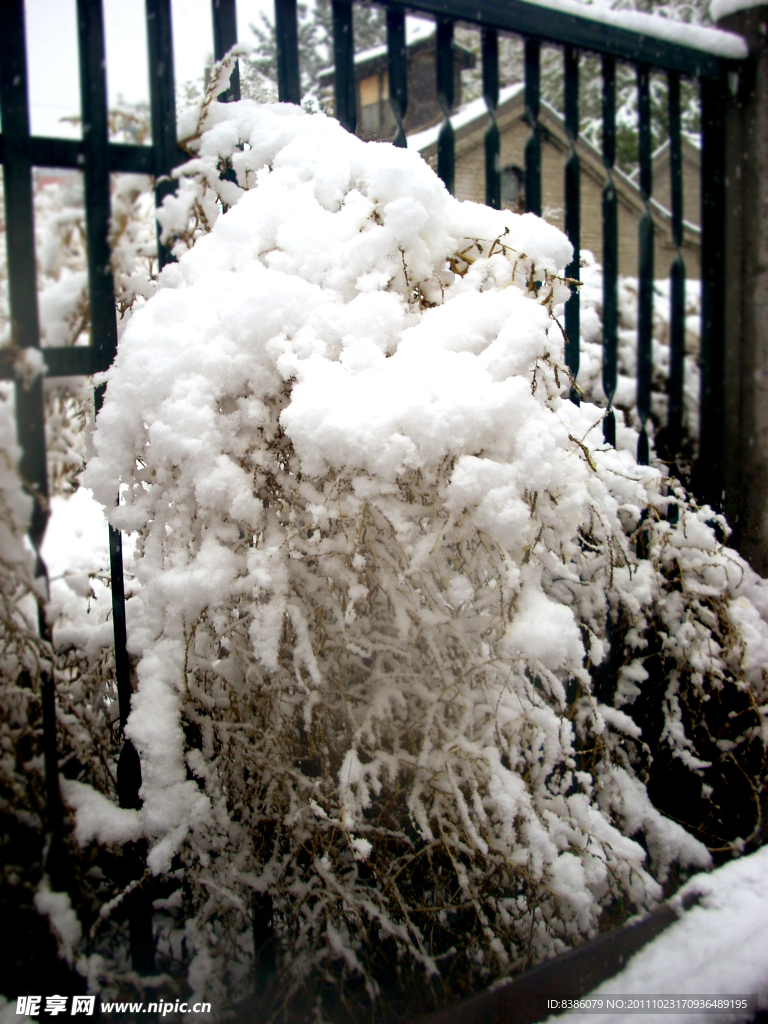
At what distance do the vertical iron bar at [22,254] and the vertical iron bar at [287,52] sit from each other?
1.61ft

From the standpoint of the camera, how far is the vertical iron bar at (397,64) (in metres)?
1.58

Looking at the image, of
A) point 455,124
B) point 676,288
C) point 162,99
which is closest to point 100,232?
point 162,99

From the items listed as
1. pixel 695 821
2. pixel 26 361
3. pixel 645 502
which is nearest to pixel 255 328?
pixel 26 361

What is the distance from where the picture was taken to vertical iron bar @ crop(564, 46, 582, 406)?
1.75 meters

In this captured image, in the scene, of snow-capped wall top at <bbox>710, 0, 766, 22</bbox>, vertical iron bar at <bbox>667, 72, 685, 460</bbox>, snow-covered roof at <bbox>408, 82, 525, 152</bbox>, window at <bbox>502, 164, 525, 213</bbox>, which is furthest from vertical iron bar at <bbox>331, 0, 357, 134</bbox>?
snow-capped wall top at <bbox>710, 0, 766, 22</bbox>

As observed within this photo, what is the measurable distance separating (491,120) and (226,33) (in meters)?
0.67

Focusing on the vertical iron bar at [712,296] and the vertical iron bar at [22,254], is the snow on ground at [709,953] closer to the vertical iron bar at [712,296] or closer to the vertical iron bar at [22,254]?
the vertical iron bar at [712,296]

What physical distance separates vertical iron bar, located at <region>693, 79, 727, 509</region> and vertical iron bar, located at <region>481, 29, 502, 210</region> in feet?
2.84

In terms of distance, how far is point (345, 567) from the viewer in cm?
110

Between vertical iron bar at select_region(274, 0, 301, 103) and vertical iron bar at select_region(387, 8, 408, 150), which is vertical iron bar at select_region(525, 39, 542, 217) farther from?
vertical iron bar at select_region(274, 0, 301, 103)

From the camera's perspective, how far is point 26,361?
1149mm

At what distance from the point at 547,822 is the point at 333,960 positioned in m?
0.48

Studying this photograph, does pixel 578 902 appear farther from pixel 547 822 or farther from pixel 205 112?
pixel 205 112

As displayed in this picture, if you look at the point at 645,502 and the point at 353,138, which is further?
the point at 645,502
